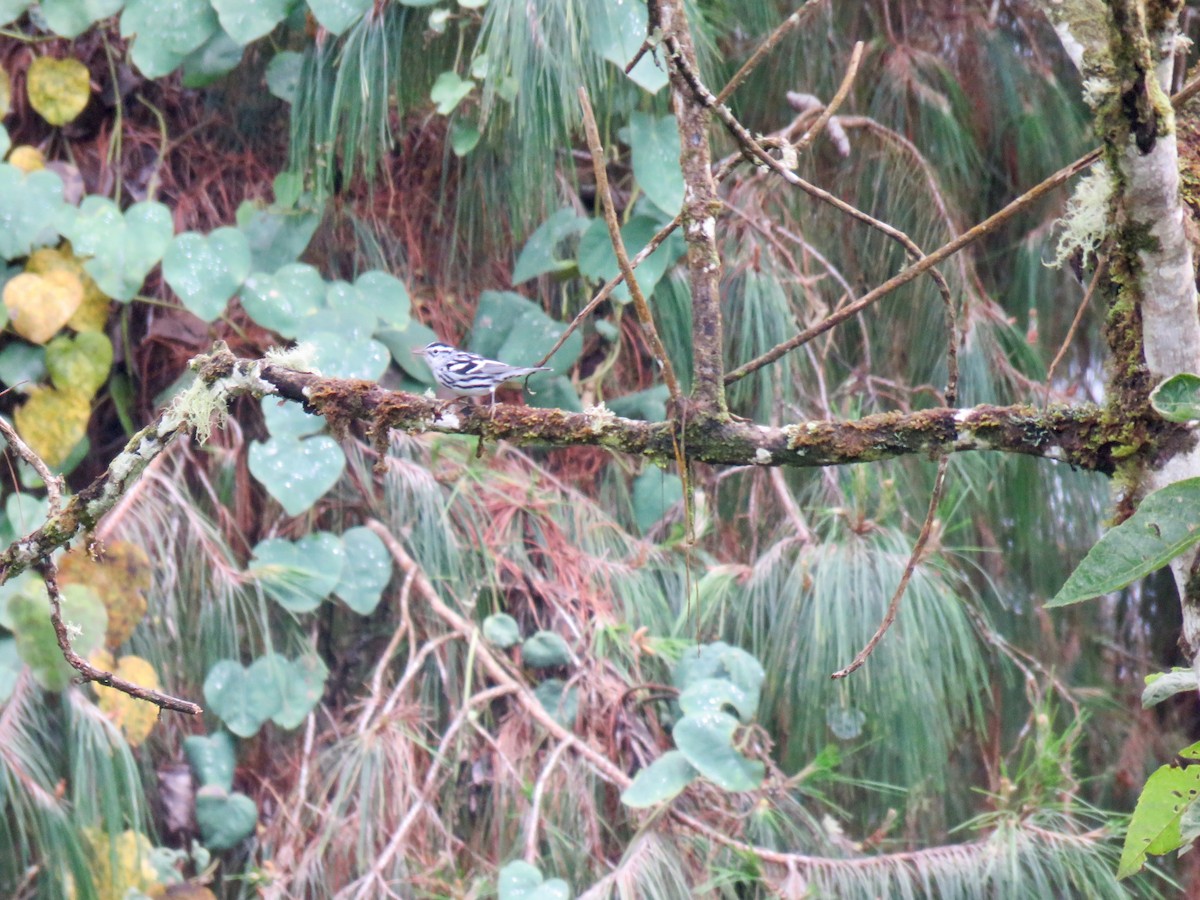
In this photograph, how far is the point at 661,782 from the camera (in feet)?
5.98

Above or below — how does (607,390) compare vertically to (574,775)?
above

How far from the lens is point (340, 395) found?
4.19 ft

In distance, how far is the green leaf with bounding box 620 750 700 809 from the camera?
71.2 inches

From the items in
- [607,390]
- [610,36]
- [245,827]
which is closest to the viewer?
[610,36]

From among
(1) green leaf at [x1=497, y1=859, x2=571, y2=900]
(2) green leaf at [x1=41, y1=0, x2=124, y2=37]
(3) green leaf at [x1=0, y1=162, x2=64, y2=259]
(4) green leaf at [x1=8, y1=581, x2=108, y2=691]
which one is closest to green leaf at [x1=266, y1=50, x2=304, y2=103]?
(2) green leaf at [x1=41, y1=0, x2=124, y2=37]

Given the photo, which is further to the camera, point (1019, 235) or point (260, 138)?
point (1019, 235)

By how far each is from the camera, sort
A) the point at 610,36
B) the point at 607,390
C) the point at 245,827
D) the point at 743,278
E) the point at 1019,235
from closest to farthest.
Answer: the point at 610,36
the point at 245,827
the point at 743,278
the point at 607,390
the point at 1019,235

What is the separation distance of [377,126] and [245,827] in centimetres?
129

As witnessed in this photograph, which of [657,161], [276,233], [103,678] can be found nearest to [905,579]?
[103,678]

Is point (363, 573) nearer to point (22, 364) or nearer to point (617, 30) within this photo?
point (22, 364)

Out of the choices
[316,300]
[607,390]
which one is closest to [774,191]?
[607,390]

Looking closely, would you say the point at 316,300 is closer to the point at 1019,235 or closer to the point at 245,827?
the point at 245,827

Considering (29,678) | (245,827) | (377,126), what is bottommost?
(245,827)

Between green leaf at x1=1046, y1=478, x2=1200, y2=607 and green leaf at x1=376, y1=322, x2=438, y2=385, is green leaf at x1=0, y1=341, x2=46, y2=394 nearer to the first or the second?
green leaf at x1=376, y1=322, x2=438, y2=385
